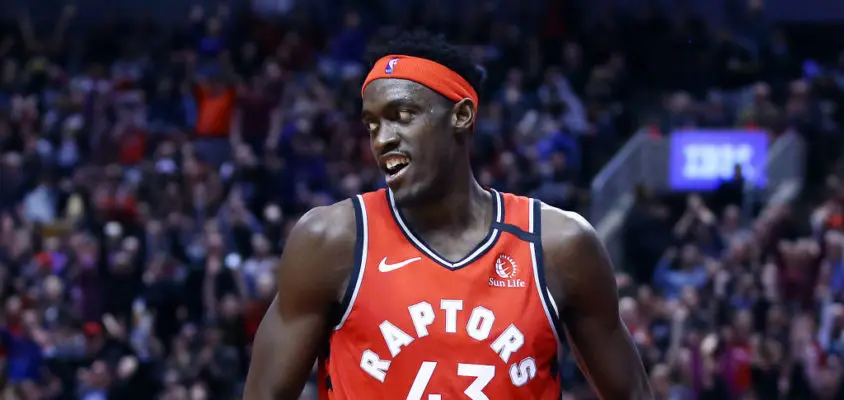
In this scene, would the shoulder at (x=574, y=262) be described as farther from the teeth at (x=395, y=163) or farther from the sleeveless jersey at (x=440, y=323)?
the teeth at (x=395, y=163)

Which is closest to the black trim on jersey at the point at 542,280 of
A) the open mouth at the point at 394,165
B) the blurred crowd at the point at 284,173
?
the open mouth at the point at 394,165

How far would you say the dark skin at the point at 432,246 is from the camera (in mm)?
3674

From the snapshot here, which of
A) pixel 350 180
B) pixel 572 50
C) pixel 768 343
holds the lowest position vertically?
pixel 768 343

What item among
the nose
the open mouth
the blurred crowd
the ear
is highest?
the ear

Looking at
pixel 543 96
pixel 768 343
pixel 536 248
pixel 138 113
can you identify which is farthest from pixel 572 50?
pixel 536 248

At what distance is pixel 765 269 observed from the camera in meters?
12.2

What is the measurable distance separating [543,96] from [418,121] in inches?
482

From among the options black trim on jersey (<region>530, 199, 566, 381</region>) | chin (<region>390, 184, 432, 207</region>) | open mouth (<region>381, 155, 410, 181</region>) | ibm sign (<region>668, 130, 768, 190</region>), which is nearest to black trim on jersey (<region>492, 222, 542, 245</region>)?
black trim on jersey (<region>530, 199, 566, 381</region>)

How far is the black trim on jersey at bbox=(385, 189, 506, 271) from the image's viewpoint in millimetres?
3727

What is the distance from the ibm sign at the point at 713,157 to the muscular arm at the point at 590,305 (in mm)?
10687

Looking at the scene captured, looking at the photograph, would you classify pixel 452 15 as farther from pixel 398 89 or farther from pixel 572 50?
pixel 398 89

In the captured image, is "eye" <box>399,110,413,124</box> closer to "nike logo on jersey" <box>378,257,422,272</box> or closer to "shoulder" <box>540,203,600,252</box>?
"nike logo on jersey" <box>378,257,422,272</box>

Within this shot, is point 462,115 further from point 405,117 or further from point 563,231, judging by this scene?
point 563,231

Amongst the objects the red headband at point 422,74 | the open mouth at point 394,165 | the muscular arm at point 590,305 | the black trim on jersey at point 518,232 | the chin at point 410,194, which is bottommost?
the muscular arm at point 590,305
